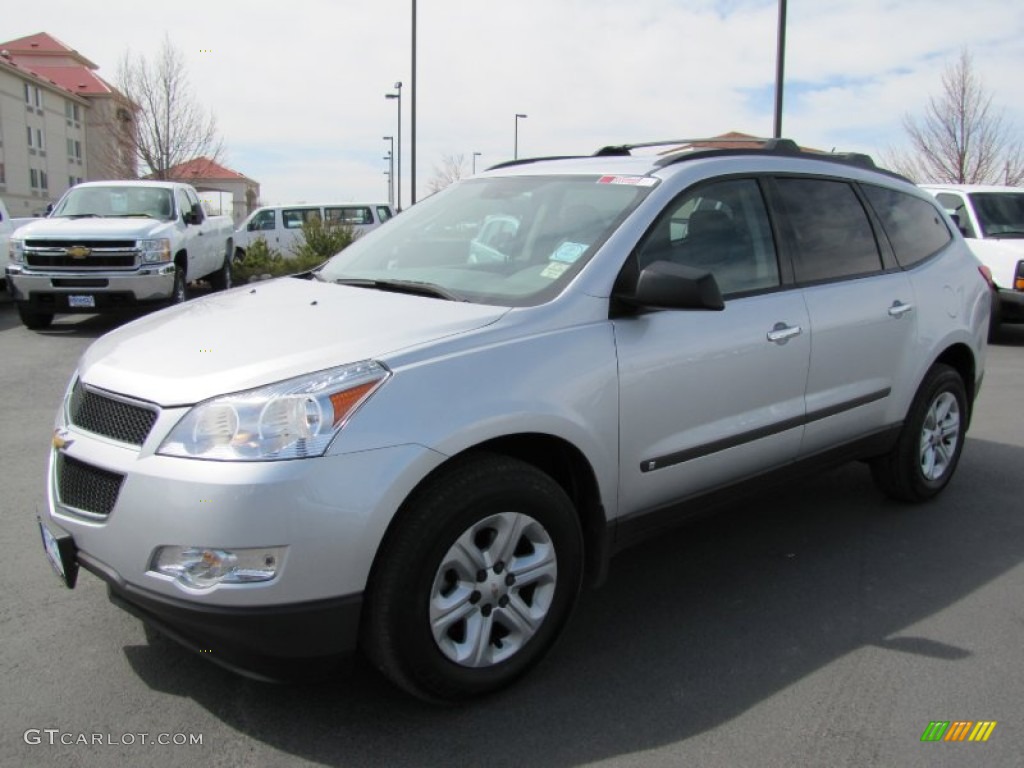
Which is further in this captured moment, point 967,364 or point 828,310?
point 967,364

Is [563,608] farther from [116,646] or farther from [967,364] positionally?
[967,364]

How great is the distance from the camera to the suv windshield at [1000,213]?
1179cm

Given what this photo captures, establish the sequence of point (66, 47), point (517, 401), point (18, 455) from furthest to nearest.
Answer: point (66, 47) → point (18, 455) → point (517, 401)

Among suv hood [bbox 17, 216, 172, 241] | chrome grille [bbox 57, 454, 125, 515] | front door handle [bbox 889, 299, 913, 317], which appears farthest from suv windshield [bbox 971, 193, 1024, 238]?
chrome grille [bbox 57, 454, 125, 515]

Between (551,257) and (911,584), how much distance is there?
7.01 ft

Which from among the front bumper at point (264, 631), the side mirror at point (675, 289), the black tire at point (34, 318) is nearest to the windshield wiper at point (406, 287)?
the side mirror at point (675, 289)

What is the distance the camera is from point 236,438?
2.45 m

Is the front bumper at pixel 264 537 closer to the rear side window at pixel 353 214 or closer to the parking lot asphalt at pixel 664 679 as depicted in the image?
the parking lot asphalt at pixel 664 679

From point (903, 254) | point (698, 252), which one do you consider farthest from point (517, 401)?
point (903, 254)

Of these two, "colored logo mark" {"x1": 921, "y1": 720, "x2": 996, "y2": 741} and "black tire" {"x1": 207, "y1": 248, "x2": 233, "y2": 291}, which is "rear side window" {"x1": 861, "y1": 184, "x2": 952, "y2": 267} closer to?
"colored logo mark" {"x1": 921, "y1": 720, "x2": 996, "y2": 741}

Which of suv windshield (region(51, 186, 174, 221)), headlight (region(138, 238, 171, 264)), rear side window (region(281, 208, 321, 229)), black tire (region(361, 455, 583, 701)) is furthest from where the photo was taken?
rear side window (region(281, 208, 321, 229))

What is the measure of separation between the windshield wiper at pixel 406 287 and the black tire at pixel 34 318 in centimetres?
881

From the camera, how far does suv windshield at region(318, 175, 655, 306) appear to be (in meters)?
3.27

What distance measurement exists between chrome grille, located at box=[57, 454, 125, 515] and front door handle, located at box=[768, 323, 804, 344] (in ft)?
8.23
